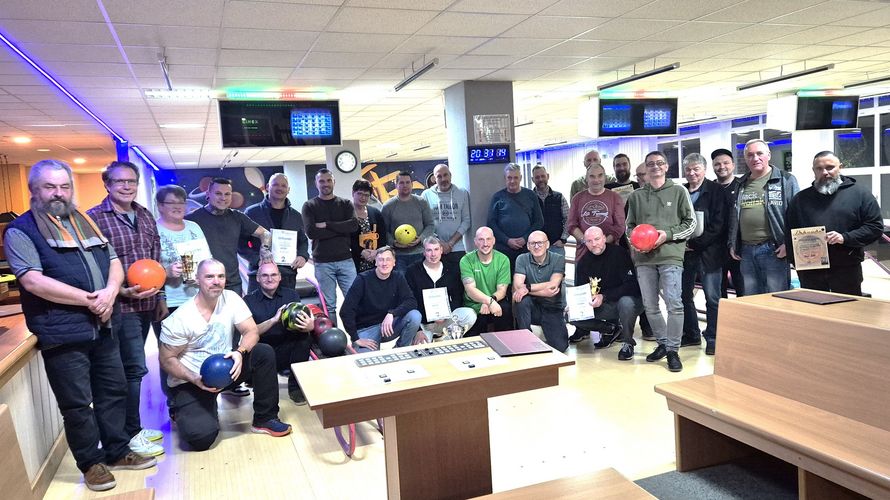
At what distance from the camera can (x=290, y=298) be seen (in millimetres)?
4199

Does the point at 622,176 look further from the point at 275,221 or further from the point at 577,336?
the point at 275,221

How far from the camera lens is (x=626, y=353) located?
5.01 metres

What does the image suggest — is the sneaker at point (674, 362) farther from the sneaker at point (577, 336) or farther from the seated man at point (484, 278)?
the seated man at point (484, 278)

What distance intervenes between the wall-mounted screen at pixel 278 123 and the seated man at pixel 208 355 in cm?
250

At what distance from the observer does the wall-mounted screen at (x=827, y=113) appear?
8.02m

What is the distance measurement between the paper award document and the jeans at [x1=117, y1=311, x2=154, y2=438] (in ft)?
13.9

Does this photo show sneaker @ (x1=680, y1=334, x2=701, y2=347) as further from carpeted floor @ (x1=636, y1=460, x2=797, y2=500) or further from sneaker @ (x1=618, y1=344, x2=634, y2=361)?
carpeted floor @ (x1=636, y1=460, x2=797, y2=500)

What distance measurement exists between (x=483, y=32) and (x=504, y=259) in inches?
69.8

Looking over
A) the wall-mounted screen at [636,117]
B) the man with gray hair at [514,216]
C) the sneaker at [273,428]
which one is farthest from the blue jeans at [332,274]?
the wall-mounted screen at [636,117]

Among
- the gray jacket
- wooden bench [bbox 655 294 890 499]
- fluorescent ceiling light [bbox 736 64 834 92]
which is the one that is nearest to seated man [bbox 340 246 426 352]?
wooden bench [bbox 655 294 890 499]

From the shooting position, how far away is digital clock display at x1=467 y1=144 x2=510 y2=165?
21.2ft

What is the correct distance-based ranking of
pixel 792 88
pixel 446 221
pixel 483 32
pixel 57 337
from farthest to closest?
pixel 792 88 → pixel 446 221 → pixel 483 32 → pixel 57 337

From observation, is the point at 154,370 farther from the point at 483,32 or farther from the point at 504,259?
the point at 483,32

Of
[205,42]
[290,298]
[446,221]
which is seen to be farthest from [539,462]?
[205,42]
